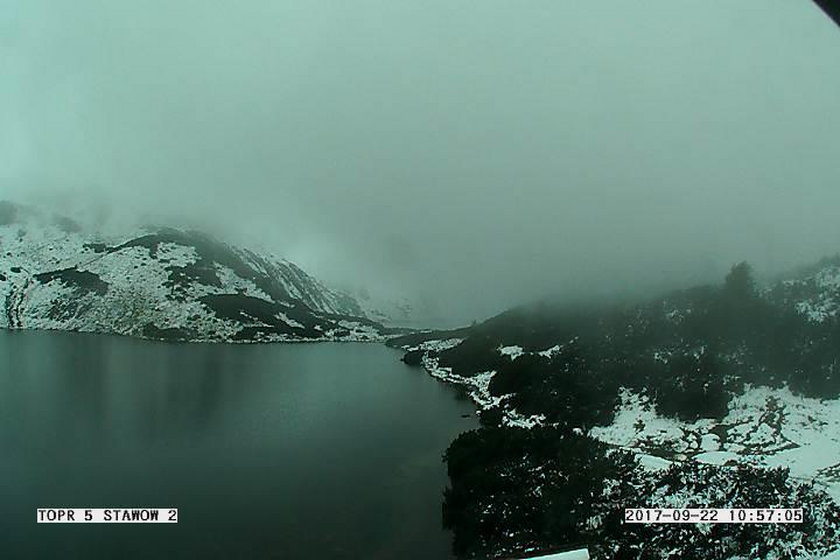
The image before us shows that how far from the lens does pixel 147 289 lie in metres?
148

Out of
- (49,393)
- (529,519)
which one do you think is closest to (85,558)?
(529,519)

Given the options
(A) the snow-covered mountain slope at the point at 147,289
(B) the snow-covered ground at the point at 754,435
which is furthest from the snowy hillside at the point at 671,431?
(A) the snow-covered mountain slope at the point at 147,289

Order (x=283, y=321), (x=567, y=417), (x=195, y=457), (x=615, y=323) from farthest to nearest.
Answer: (x=283, y=321) → (x=615, y=323) → (x=567, y=417) → (x=195, y=457)

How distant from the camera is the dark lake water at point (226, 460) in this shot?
1194 inches

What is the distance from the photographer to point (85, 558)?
27.5 meters

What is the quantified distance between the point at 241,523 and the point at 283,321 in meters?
117

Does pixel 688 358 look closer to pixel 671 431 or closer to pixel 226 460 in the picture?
pixel 671 431

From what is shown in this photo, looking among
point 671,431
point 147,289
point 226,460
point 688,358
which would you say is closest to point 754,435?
point 671,431

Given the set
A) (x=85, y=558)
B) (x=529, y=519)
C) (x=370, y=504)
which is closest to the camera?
(x=85, y=558)

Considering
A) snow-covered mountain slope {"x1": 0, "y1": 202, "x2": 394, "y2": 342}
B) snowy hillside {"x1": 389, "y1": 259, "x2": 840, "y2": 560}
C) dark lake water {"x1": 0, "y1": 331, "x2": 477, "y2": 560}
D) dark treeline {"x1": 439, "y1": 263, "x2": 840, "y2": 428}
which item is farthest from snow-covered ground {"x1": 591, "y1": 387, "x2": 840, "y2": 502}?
snow-covered mountain slope {"x1": 0, "y1": 202, "x2": 394, "y2": 342}

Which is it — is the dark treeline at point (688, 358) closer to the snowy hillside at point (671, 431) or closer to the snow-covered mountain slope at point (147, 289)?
the snowy hillside at point (671, 431)

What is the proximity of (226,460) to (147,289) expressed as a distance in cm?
12068

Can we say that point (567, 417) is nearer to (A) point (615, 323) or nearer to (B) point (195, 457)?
(A) point (615, 323)

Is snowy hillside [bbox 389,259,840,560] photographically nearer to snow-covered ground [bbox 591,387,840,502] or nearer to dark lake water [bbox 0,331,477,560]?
snow-covered ground [bbox 591,387,840,502]
